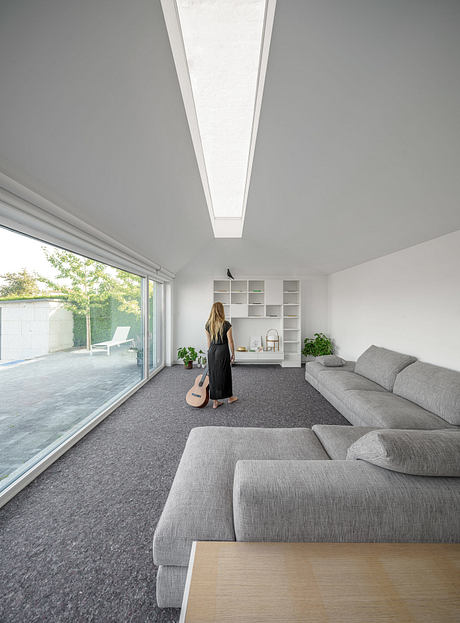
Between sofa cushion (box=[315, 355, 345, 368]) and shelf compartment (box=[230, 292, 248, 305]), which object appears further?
shelf compartment (box=[230, 292, 248, 305])

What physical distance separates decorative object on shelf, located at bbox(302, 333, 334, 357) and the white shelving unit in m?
0.21

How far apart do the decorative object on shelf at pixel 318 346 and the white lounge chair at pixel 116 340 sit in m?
3.92

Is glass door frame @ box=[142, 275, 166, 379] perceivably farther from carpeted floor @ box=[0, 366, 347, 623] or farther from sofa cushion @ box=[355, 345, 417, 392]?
sofa cushion @ box=[355, 345, 417, 392]

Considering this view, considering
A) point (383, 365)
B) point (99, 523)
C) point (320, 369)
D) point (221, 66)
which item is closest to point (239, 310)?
point (320, 369)

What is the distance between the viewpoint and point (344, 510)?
37.5 inches

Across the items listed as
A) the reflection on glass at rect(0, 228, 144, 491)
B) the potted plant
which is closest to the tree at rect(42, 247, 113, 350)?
the reflection on glass at rect(0, 228, 144, 491)

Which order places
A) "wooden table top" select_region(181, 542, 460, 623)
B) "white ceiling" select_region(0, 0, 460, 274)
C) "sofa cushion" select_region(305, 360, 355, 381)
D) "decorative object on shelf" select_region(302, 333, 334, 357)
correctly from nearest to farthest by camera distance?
"wooden table top" select_region(181, 542, 460, 623)
"white ceiling" select_region(0, 0, 460, 274)
"sofa cushion" select_region(305, 360, 355, 381)
"decorative object on shelf" select_region(302, 333, 334, 357)

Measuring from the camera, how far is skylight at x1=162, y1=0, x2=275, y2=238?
4.94ft

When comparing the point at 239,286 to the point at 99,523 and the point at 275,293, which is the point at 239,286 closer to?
the point at 275,293

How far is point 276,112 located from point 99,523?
3054 millimetres

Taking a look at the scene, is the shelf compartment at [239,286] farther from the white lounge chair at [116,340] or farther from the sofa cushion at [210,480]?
the sofa cushion at [210,480]

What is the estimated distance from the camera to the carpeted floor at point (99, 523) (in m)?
1.17

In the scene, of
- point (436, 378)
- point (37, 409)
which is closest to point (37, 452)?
point (37, 409)

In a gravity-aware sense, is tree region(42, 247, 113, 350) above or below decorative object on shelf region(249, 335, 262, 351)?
above
